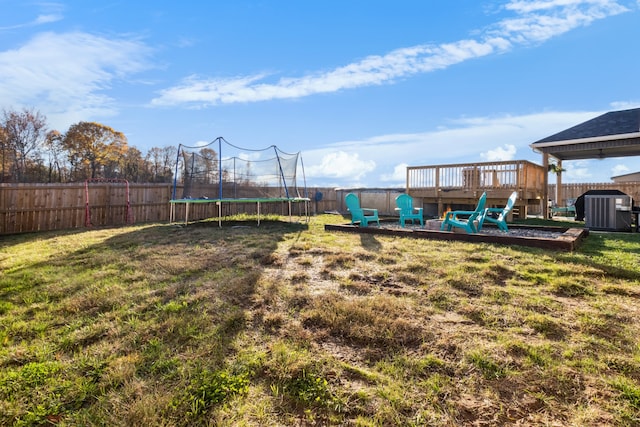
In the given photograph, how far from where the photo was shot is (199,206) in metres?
13.0

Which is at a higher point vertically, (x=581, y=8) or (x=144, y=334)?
(x=581, y=8)

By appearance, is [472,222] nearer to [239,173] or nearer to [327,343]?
[327,343]

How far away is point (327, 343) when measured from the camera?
221 cm

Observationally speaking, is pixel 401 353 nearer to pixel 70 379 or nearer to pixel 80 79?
pixel 70 379

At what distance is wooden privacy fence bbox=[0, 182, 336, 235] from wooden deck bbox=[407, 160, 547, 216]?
24.4 ft

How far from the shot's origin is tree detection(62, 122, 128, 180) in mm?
27500

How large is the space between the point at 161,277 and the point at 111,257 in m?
1.83

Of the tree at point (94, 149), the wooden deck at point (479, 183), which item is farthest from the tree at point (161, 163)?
the wooden deck at point (479, 183)

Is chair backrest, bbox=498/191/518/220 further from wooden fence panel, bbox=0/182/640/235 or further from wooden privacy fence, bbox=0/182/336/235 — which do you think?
wooden privacy fence, bbox=0/182/336/235

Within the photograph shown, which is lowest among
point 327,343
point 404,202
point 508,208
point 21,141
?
point 327,343

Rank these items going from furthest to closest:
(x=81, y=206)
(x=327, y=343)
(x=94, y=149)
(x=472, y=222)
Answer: (x=94, y=149)
(x=81, y=206)
(x=472, y=222)
(x=327, y=343)

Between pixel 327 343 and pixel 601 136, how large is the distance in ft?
47.5

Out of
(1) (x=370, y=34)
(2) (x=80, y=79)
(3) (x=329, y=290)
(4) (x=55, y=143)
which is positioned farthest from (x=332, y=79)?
(4) (x=55, y=143)

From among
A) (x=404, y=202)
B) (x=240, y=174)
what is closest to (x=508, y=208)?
(x=404, y=202)
